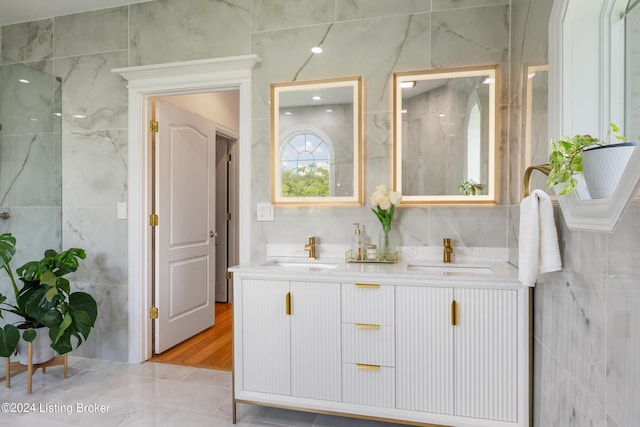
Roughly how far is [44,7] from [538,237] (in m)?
3.55

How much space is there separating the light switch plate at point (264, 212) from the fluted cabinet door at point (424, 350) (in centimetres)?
103

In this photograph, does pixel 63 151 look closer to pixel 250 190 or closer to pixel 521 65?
pixel 250 190

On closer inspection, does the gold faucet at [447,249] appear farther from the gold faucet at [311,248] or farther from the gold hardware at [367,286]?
the gold faucet at [311,248]

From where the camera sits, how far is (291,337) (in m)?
1.93

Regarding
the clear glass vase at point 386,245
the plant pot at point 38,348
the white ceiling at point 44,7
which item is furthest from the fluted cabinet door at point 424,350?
the white ceiling at point 44,7

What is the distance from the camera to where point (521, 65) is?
1866 mm

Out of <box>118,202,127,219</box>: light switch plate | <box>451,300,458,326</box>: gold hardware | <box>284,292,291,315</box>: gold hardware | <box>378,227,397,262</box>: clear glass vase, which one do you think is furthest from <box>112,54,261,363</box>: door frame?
<box>451,300,458,326</box>: gold hardware

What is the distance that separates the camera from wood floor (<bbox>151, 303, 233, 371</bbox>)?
9.16 feet

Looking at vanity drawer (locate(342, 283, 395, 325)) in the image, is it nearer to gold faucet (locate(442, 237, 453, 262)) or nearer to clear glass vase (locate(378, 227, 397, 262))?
clear glass vase (locate(378, 227, 397, 262))

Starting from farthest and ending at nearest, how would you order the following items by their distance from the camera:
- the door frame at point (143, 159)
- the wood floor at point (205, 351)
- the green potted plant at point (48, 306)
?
the wood floor at point (205, 351)
the door frame at point (143, 159)
the green potted plant at point (48, 306)

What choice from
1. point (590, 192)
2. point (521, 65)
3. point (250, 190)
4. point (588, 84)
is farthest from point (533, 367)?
point (250, 190)

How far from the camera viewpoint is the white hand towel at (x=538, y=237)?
4.24 ft

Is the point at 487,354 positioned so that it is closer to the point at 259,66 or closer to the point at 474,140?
the point at 474,140

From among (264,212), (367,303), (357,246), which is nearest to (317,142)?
(264,212)
